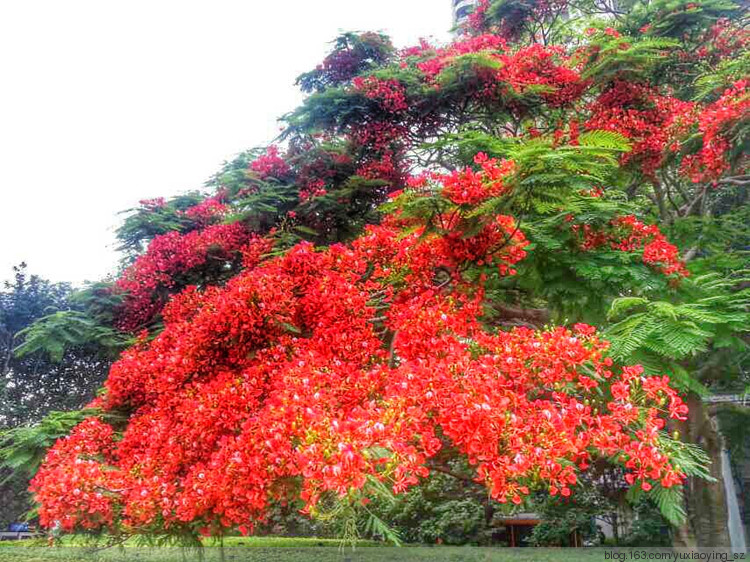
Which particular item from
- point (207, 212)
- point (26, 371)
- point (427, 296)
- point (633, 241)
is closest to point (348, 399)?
→ point (427, 296)

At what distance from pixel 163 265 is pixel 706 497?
7.49 m

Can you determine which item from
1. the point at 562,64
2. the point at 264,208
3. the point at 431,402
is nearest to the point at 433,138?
the point at 562,64

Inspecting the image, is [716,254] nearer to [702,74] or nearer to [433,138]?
[702,74]

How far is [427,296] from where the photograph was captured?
4559 millimetres

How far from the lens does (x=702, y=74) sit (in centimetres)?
707

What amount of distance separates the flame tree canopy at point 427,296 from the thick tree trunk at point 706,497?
977 millimetres

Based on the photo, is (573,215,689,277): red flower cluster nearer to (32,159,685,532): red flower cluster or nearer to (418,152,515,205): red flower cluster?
(32,159,685,532): red flower cluster

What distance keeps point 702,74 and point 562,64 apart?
5.59ft

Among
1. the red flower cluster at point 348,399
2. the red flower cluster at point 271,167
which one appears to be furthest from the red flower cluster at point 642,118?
the red flower cluster at point 271,167

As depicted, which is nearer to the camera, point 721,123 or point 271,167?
point 721,123

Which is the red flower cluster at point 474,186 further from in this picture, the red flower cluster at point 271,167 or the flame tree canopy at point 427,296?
the red flower cluster at point 271,167

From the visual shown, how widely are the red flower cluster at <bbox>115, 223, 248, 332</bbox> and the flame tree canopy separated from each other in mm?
29

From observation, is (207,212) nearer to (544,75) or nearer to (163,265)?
(163,265)

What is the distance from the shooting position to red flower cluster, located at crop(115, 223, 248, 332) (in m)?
6.60
